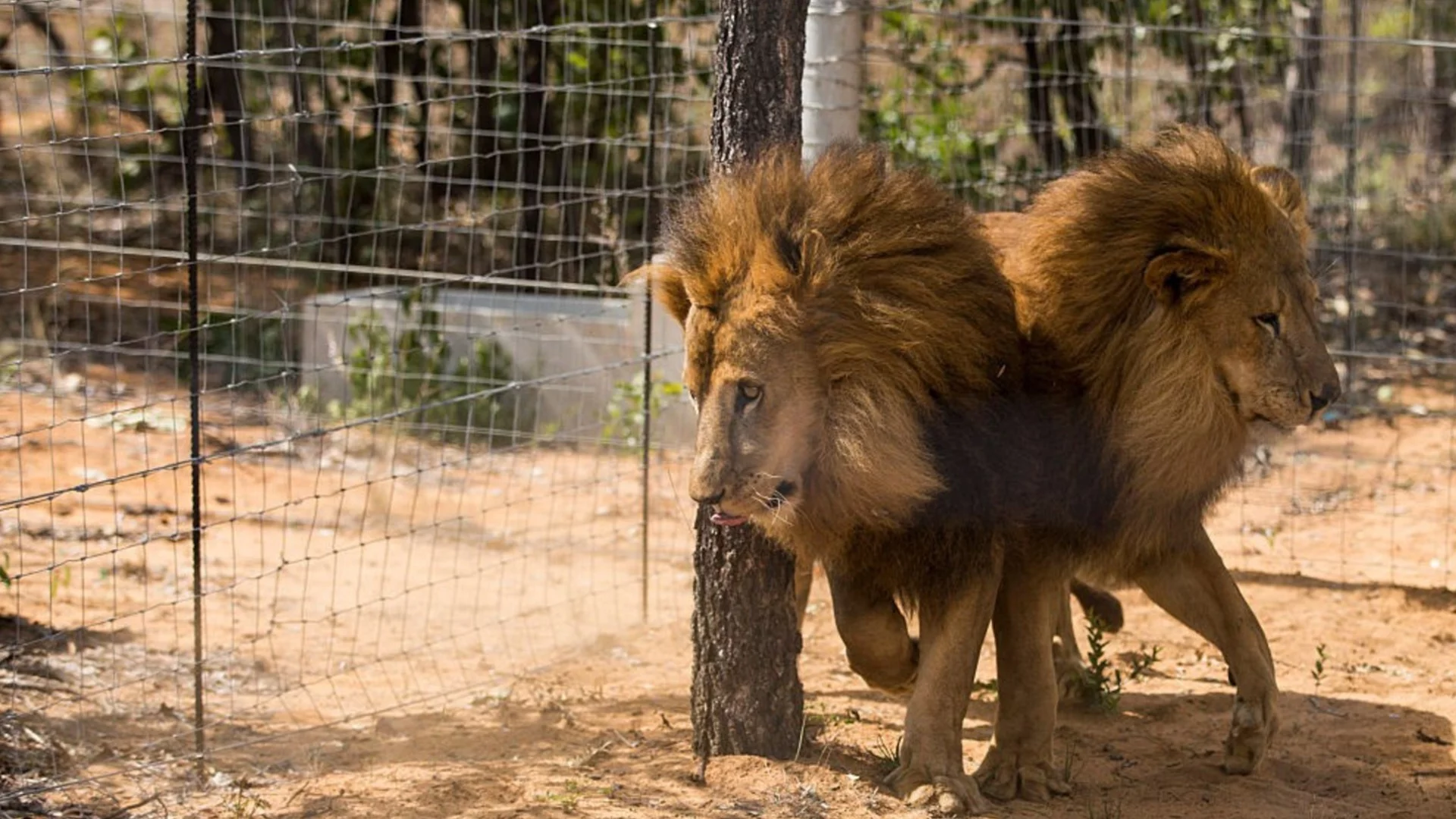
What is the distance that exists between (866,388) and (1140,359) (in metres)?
0.80

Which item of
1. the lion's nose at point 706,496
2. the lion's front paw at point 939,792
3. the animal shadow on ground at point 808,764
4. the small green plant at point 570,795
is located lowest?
the animal shadow on ground at point 808,764

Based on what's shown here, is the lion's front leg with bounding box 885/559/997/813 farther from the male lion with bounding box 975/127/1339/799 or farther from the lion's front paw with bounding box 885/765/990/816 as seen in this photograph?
the male lion with bounding box 975/127/1339/799

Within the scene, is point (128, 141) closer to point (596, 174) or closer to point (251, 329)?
point (251, 329)

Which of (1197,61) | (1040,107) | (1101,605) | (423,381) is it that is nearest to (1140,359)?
(1101,605)

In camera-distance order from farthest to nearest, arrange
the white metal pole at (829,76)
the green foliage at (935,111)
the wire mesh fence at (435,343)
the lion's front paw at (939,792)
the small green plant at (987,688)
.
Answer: the green foliage at (935,111) → the white metal pole at (829,76) → the wire mesh fence at (435,343) → the small green plant at (987,688) → the lion's front paw at (939,792)

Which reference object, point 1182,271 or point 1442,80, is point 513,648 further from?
point 1442,80

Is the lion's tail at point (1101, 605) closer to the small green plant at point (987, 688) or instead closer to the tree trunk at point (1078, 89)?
the small green plant at point (987, 688)

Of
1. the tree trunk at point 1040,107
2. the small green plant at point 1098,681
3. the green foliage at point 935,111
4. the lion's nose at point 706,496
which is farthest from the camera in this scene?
the tree trunk at point 1040,107

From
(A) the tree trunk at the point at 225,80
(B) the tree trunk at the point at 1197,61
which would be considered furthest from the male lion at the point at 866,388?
(A) the tree trunk at the point at 225,80

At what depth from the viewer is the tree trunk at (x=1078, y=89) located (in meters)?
9.15

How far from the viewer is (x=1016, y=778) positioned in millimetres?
4520

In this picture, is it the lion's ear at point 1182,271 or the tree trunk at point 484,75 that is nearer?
the lion's ear at point 1182,271

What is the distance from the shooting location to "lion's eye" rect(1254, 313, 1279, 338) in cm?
433

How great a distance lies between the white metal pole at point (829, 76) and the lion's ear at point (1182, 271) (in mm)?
2181
